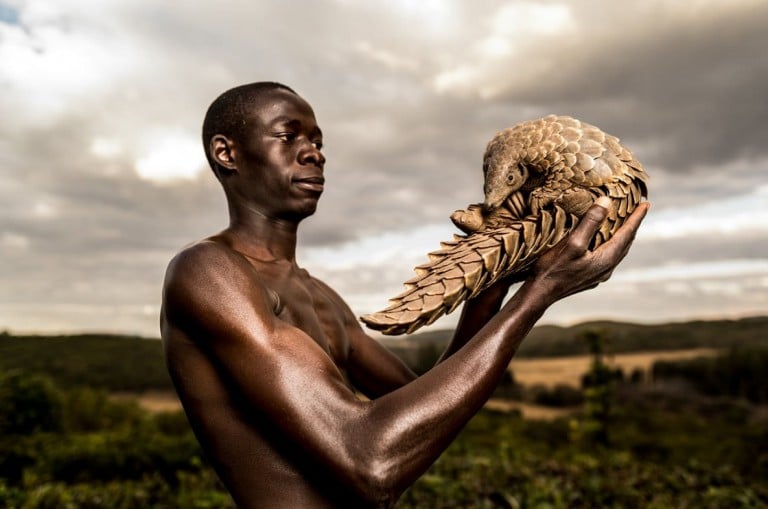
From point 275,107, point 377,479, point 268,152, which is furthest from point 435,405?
point 275,107

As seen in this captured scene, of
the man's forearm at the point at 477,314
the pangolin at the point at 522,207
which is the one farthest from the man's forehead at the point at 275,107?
the man's forearm at the point at 477,314

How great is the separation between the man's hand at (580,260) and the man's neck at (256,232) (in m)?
0.91

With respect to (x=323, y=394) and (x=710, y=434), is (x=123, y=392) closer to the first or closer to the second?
(x=710, y=434)

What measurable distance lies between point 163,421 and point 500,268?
13695 mm

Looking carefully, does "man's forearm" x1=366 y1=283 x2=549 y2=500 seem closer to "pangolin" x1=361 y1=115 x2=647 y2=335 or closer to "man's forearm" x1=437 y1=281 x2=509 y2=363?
"pangolin" x1=361 y1=115 x2=647 y2=335

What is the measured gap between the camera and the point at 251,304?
1.97 metres

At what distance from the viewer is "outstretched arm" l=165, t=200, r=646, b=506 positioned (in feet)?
5.90

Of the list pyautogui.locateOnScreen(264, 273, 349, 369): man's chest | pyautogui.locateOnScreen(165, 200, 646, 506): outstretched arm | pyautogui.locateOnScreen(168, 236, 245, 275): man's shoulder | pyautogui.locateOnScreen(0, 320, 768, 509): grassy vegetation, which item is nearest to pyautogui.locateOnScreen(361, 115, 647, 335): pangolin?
pyautogui.locateOnScreen(165, 200, 646, 506): outstretched arm

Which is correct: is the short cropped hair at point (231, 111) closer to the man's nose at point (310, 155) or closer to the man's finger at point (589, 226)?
the man's nose at point (310, 155)

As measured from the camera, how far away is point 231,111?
2357mm

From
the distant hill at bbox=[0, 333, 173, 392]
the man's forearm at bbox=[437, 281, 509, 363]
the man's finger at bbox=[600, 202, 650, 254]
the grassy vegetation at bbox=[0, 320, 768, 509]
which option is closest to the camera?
the man's finger at bbox=[600, 202, 650, 254]

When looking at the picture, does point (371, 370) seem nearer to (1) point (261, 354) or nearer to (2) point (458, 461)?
(1) point (261, 354)

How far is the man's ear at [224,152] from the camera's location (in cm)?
236

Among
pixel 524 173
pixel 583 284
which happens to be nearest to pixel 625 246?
pixel 583 284
